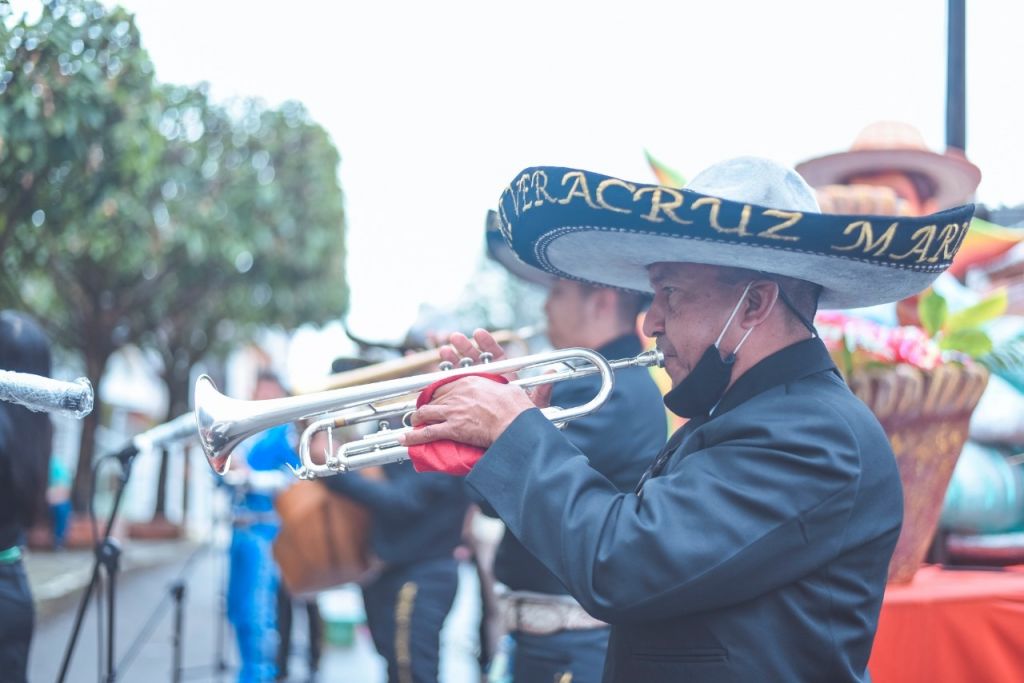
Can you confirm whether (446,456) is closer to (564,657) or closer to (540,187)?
(540,187)

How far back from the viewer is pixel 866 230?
1.77m

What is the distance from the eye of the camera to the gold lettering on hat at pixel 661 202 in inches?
70.5

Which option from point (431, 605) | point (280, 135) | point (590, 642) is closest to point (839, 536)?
point (590, 642)

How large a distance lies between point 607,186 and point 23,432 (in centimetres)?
231

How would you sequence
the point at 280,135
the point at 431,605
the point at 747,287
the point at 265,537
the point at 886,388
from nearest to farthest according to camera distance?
1. the point at 747,287
2. the point at 886,388
3. the point at 431,605
4. the point at 265,537
5. the point at 280,135

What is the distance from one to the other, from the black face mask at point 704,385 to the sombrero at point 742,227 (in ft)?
0.68

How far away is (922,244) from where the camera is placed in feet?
5.95

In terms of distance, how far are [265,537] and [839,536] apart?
5.74 metres

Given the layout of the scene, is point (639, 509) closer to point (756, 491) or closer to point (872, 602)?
point (756, 491)

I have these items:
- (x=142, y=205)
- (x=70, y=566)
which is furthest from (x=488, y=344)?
(x=70, y=566)

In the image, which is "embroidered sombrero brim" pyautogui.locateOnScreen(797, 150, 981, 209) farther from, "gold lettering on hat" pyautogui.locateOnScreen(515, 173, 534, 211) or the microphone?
the microphone

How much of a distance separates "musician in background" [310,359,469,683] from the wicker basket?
2124 mm

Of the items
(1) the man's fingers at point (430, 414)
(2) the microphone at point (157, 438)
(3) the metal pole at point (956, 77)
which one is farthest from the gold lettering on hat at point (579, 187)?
(3) the metal pole at point (956, 77)

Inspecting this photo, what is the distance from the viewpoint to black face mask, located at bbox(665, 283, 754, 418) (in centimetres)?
196
